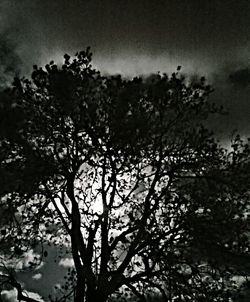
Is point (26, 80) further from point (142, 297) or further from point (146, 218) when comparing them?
point (142, 297)

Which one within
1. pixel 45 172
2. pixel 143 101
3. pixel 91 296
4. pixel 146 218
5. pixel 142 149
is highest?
pixel 143 101

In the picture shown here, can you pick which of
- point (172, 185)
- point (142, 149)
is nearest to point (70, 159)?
point (142, 149)

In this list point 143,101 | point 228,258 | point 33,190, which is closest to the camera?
point 228,258

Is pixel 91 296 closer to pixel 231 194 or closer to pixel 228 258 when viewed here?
pixel 228 258

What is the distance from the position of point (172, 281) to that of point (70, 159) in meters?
6.24

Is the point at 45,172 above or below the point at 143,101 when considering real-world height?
below

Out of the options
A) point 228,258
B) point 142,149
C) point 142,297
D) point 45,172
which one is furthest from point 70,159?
point 228,258

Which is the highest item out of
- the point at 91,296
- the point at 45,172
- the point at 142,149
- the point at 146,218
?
the point at 142,149

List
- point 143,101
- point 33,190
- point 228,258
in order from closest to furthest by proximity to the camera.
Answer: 1. point 228,258
2. point 33,190
3. point 143,101

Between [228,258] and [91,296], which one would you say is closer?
[228,258]

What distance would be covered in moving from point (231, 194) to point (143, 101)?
5.12 meters

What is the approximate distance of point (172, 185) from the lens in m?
16.8

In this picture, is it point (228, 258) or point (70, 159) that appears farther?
point (70, 159)

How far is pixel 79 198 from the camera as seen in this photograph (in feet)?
55.9
